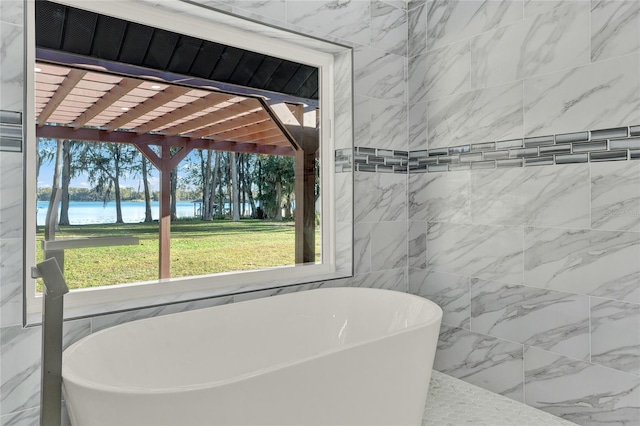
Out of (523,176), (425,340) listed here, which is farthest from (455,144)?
(425,340)

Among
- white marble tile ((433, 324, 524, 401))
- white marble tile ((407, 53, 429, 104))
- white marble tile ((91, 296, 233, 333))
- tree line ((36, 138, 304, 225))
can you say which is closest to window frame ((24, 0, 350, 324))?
white marble tile ((91, 296, 233, 333))

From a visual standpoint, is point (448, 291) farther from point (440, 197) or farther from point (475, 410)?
point (475, 410)

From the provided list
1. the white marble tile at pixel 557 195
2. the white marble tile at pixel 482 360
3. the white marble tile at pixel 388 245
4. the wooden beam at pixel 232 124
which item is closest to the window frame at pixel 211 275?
the white marble tile at pixel 388 245

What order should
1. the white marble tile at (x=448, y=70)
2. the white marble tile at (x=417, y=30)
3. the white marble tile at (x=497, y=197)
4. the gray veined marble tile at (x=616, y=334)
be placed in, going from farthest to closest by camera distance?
the white marble tile at (x=417, y=30)
the white marble tile at (x=448, y=70)
the white marble tile at (x=497, y=197)
the gray veined marble tile at (x=616, y=334)

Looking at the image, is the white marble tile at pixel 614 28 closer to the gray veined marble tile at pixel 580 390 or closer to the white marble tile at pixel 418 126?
the white marble tile at pixel 418 126

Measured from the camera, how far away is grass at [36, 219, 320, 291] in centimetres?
205

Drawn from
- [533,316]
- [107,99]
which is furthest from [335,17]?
[533,316]

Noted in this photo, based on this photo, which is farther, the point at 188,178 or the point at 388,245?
the point at 388,245

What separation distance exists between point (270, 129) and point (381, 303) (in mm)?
1263

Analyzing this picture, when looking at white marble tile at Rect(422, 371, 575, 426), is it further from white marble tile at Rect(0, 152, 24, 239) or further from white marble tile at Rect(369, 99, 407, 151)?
white marble tile at Rect(0, 152, 24, 239)

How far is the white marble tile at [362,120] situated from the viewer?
2.79 m

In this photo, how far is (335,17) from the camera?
8.77 feet

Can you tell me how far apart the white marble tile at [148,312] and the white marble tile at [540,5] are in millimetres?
2246

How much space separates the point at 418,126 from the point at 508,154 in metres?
0.71
